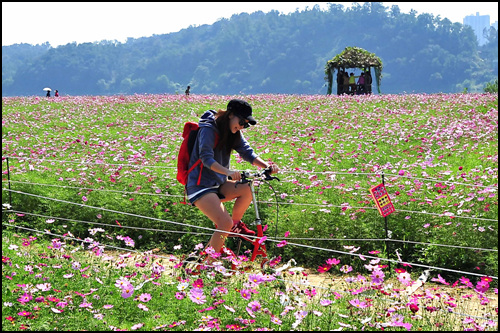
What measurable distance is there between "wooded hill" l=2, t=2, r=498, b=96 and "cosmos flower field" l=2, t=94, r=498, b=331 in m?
109

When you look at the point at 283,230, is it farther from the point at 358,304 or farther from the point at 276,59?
the point at 276,59

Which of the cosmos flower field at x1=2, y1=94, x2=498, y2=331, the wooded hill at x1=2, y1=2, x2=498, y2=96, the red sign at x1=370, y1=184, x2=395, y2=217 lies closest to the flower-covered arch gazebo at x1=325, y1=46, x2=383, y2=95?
the cosmos flower field at x1=2, y1=94, x2=498, y2=331

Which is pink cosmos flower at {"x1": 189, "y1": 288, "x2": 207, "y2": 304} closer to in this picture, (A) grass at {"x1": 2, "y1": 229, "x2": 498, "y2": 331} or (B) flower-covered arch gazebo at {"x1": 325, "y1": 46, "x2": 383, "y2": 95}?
(A) grass at {"x1": 2, "y1": 229, "x2": 498, "y2": 331}

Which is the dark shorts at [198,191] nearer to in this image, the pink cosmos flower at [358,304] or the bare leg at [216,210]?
the bare leg at [216,210]

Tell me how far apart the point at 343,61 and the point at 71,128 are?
694 inches

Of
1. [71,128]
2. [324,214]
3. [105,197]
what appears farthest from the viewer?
[71,128]

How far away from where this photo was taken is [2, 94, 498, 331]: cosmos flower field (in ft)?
15.3

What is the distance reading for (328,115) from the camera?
716 inches

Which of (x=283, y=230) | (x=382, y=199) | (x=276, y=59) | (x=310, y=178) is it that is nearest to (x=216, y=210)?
(x=382, y=199)

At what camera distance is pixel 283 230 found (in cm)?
776

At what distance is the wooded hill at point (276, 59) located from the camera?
12544cm

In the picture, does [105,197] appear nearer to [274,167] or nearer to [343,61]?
[274,167]

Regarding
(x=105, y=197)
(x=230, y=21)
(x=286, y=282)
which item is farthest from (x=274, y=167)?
(x=230, y=21)

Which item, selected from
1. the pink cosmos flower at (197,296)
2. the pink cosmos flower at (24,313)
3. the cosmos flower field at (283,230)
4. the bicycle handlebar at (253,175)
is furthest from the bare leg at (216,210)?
the pink cosmos flower at (24,313)
